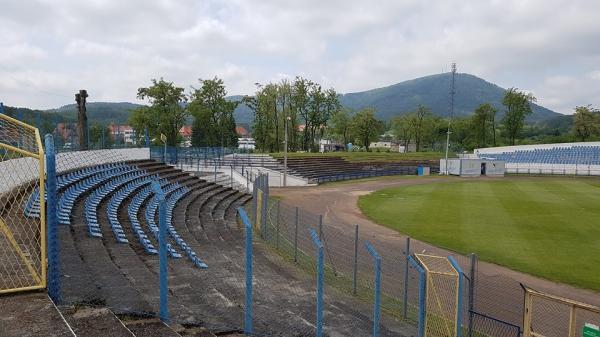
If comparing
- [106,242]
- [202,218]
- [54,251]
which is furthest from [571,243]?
[54,251]

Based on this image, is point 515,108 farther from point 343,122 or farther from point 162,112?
point 162,112

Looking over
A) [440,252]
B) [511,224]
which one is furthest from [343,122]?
[440,252]

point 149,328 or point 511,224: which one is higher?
point 149,328

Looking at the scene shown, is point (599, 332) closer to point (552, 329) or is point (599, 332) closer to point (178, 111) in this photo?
point (552, 329)

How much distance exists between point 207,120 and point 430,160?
35168 mm

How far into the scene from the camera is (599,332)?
4.99 metres

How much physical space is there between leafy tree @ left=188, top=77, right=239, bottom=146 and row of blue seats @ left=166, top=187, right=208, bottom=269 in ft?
127

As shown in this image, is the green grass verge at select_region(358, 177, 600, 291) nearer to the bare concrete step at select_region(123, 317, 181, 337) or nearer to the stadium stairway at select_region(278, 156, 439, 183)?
the bare concrete step at select_region(123, 317, 181, 337)

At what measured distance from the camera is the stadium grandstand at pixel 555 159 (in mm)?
59031

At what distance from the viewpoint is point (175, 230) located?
1409 centimetres

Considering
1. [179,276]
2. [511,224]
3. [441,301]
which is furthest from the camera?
[511,224]

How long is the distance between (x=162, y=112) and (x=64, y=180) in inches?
1584

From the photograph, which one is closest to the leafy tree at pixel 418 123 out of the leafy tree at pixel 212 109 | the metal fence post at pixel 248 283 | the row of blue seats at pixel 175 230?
the leafy tree at pixel 212 109

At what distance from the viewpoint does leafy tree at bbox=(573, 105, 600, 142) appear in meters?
82.6
